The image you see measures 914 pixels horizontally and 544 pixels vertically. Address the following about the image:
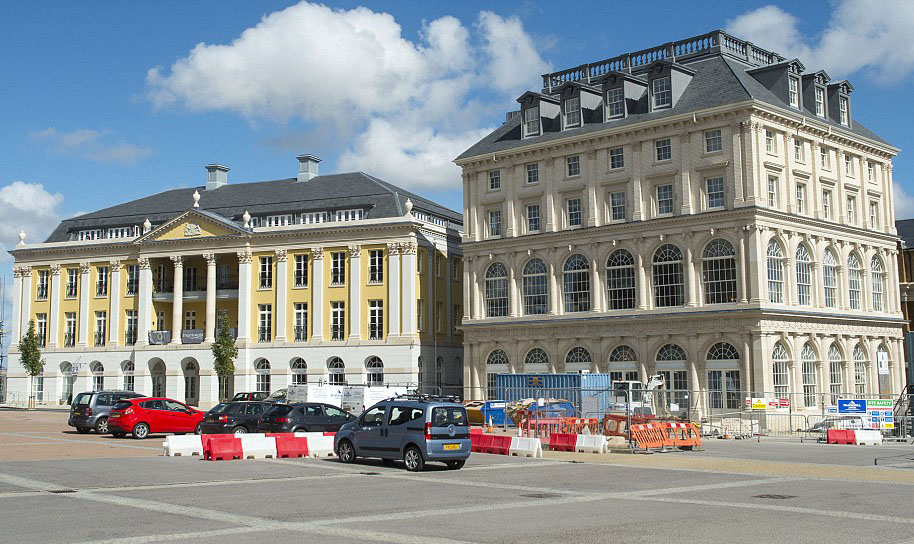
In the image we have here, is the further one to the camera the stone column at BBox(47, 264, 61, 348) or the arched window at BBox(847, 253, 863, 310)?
the stone column at BBox(47, 264, 61, 348)

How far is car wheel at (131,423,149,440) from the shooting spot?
125 feet

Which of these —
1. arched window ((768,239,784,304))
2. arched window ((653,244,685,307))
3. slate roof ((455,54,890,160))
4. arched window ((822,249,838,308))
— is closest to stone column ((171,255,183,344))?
slate roof ((455,54,890,160))

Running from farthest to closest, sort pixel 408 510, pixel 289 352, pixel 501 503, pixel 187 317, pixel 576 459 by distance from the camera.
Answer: pixel 187 317 < pixel 289 352 < pixel 576 459 < pixel 501 503 < pixel 408 510

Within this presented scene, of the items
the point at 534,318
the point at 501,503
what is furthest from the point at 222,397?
the point at 501,503

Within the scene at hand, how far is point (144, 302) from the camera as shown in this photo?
243 ft

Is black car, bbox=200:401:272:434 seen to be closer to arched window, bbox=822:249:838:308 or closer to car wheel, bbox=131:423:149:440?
car wheel, bbox=131:423:149:440

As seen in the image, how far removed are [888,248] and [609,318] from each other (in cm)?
1886

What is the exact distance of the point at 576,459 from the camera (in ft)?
99.3

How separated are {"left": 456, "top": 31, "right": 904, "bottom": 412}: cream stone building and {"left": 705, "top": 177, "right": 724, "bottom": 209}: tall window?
0.05 metres

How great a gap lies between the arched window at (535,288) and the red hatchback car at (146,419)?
24851 millimetres

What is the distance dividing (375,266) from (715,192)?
970 inches

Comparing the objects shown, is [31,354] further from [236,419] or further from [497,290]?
[236,419]

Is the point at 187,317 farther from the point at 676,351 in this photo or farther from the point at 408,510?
the point at 408,510

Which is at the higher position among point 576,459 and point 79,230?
point 79,230
